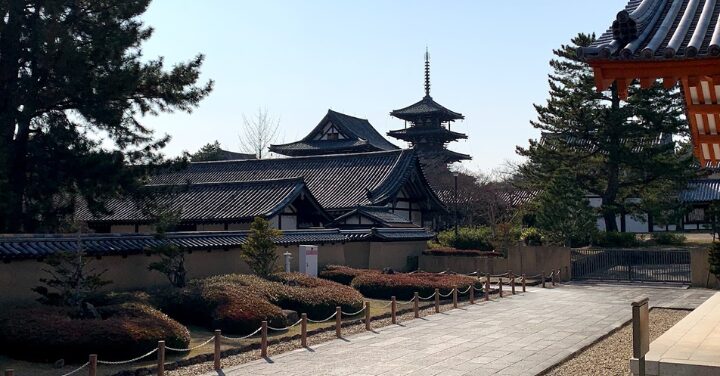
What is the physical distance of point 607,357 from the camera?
13.9m

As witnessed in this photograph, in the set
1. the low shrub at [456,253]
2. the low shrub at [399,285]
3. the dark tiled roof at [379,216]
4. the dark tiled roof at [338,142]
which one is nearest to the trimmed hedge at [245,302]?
the low shrub at [399,285]

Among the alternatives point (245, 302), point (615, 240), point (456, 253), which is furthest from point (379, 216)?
point (245, 302)

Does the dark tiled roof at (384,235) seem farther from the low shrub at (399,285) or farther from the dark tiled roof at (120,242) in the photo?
the low shrub at (399,285)

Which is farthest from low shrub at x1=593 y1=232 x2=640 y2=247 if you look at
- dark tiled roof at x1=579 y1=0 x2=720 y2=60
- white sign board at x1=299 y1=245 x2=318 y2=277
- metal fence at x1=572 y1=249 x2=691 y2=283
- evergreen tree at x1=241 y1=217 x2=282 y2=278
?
dark tiled roof at x1=579 y1=0 x2=720 y2=60

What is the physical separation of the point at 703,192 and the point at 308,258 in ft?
116

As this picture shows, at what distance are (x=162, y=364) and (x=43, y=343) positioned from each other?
268 cm

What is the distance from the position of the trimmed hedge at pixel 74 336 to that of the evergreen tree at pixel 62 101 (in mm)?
6065

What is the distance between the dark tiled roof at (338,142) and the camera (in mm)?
59531

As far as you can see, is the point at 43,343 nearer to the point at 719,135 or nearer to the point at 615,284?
the point at 719,135

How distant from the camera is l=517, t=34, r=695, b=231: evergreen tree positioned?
37344 mm

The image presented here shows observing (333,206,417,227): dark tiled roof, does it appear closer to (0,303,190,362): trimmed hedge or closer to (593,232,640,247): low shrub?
(593,232,640,247): low shrub

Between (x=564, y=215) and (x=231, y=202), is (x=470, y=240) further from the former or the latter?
→ (x=231, y=202)

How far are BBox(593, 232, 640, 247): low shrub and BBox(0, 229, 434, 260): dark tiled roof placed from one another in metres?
17.2

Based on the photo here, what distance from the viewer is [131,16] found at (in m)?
21.5
